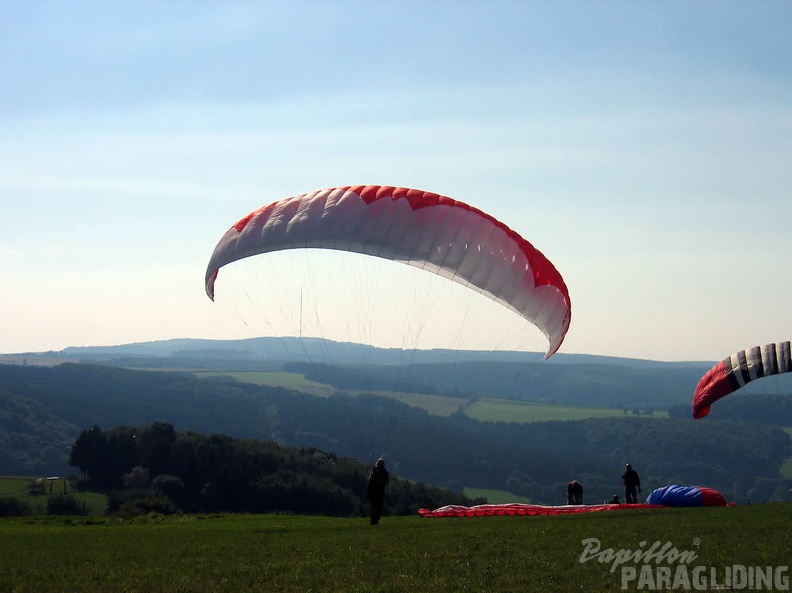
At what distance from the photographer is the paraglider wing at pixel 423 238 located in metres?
23.9

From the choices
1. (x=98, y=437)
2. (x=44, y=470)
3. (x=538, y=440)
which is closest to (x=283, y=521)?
(x=98, y=437)

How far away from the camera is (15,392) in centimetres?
16912

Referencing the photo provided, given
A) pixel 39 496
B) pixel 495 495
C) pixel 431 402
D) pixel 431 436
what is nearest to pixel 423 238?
pixel 39 496

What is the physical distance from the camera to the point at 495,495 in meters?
104

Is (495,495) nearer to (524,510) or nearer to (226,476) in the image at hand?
(226,476)

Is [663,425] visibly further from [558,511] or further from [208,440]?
[558,511]

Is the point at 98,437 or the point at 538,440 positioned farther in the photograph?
the point at 538,440

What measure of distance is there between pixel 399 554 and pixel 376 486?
623cm

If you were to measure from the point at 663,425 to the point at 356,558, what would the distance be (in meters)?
155

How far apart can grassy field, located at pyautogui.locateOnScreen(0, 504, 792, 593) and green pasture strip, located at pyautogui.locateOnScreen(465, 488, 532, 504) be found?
78.9 m

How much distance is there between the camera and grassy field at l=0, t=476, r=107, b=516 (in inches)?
2315

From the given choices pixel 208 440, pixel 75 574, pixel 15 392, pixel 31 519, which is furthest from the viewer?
pixel 15 392

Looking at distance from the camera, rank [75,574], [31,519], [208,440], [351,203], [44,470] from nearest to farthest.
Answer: [75,574], [351,203], [31,519], [208,440], [44,470]

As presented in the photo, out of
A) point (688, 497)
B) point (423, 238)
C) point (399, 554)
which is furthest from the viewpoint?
point (688, 497)
